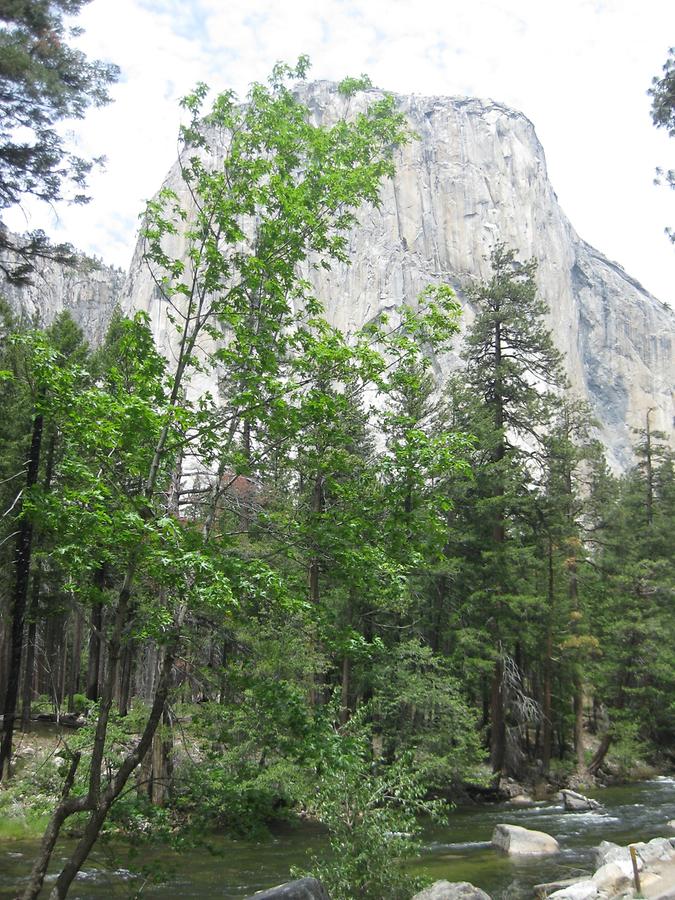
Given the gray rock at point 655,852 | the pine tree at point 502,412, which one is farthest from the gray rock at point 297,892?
the pine tree at point 502,412

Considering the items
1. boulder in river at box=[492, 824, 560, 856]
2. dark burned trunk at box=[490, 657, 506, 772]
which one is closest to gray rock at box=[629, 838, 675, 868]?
boulder in river at box=[492, 824, 560, 856]

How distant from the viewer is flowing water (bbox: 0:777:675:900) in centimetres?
1123

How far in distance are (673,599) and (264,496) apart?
2361cm

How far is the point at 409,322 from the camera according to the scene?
6738mm

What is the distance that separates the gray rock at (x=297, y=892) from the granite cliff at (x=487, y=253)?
8425 centimetres

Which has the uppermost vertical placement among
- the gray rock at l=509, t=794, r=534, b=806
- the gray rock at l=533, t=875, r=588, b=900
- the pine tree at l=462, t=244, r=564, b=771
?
the pine tree at l=462, t=244, r=564, b=771

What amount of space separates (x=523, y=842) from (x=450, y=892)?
5.65 m

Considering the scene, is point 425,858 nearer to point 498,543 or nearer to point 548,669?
point 498,543

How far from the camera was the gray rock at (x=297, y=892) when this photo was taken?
7.02 m

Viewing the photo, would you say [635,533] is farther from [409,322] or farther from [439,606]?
[409,322]

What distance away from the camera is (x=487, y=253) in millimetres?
101000

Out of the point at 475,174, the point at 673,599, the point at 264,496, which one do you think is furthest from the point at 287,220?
the point at 475,174

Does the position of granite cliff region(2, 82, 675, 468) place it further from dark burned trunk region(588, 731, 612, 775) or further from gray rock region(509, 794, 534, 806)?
gray rock region(509, 794, 534, 806)

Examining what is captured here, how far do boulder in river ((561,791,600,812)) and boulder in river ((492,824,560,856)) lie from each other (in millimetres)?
6035
